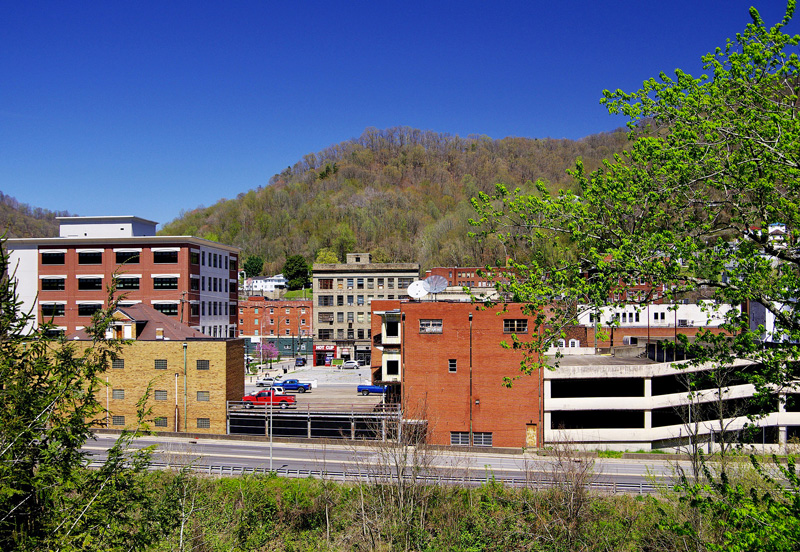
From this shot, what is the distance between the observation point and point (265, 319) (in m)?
98.5

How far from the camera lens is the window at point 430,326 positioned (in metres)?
39.3

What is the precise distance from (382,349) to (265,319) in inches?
2356

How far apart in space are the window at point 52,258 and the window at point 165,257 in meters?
8.61

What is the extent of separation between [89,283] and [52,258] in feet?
13.7

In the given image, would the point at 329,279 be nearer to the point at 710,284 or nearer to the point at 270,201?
the point at 710,284

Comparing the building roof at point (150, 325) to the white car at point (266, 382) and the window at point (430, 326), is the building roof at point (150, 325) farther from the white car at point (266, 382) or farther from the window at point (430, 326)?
the window at point (430, 326)

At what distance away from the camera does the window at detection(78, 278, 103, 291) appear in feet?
179

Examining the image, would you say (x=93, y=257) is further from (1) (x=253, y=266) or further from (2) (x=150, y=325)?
(1) (x=253, y=266)

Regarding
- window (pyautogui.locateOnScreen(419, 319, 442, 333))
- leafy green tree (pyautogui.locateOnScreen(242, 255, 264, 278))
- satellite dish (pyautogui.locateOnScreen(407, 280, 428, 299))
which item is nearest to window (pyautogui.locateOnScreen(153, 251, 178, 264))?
satellite dish (pyautogui.locateOnScreen(407, 280, 428, 299))

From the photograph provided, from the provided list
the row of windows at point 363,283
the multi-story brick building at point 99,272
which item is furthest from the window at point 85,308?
the row of windows at point 363,283

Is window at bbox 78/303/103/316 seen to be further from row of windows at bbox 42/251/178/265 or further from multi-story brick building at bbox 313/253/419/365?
multi-story brick building at bbox 313/253/419/365

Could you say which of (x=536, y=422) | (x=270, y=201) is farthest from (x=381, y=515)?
(x=270, y=201)

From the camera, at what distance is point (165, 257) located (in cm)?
5491

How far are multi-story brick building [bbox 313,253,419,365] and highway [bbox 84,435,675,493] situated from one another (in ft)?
153
